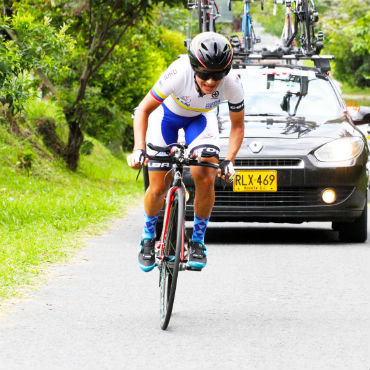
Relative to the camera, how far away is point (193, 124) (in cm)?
716

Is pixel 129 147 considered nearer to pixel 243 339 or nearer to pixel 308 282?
pixel 308 282

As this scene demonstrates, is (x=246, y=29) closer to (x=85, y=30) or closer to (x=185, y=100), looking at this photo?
(x=85, y=30)

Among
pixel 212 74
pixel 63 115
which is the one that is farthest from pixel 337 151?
pixel 63 115

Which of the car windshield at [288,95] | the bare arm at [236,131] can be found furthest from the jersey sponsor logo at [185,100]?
the car windshield at [288,95]

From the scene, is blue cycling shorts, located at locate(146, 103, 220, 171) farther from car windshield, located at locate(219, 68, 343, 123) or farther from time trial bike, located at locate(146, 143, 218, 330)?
car windshield, located at locate(219, 68, 343, 123)

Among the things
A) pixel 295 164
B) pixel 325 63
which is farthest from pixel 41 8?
pixel 295 164

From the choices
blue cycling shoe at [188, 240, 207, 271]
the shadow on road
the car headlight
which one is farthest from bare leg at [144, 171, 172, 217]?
the shadow on road

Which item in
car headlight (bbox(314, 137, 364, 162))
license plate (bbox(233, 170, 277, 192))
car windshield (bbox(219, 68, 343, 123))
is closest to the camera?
license plate (bbox(233, 170, 277, 192))

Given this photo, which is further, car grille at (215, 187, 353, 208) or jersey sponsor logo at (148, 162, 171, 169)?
car grille at (215, 187, 353, 208)

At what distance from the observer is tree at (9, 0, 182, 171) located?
1914 centimetres

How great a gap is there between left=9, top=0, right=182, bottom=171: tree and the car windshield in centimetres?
704

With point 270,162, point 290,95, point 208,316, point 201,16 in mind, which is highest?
point 208,316

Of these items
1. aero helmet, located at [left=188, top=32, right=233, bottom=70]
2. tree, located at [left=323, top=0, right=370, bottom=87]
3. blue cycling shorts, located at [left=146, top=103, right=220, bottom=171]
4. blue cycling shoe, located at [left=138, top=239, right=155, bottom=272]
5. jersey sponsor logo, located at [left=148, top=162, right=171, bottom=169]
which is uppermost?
aero helmet, located at [left=188, top=32, right=233, bottom=70]

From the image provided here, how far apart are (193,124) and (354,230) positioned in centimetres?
415
